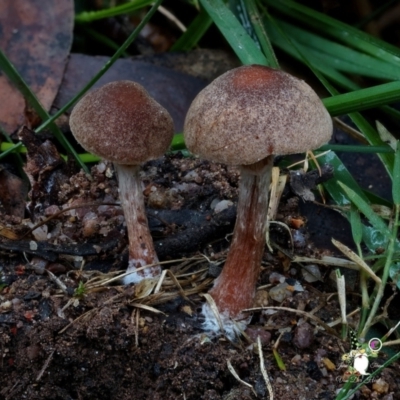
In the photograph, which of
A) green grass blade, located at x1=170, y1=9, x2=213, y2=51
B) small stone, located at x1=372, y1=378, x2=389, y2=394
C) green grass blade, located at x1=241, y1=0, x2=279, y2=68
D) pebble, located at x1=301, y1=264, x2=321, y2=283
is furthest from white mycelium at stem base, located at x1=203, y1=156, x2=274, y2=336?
green grass blade, located at x1=170, y1=9, x2=213, y2=51

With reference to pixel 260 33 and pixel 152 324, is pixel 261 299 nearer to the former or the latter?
pixel 152 324

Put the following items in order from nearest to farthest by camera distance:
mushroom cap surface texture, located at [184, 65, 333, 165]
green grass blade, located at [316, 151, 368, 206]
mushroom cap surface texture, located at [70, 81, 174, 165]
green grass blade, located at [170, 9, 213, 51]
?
mushroom cap surface texture, located at [184, 65, 333, 165] → mushroom cap surface texture, located at [70, 81, 174, 165] → green grass blade, located at [316, 151, 368, 206] → green grass blade, located at [170, 9, 213, 51]

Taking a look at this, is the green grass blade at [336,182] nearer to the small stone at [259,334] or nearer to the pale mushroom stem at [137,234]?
the small stone at [259,334]

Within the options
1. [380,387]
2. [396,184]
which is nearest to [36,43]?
[396,184]

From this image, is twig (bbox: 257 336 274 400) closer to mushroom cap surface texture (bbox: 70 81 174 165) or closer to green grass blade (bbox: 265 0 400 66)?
mushroom cap surface texture (bbox: 70 81 174 165)

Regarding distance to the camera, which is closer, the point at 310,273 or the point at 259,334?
the point at 259,334

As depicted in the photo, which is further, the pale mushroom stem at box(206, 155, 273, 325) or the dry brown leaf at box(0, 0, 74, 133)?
the dry brown leaf at box(0, 0, 74, 133)

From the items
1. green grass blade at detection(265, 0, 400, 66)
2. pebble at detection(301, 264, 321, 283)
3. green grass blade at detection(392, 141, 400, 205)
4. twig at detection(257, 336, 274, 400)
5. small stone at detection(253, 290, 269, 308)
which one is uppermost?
green grass blade at detection(265, 0, 400, 66)

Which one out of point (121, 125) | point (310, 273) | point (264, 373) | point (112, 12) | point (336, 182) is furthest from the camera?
point (112, 12)
